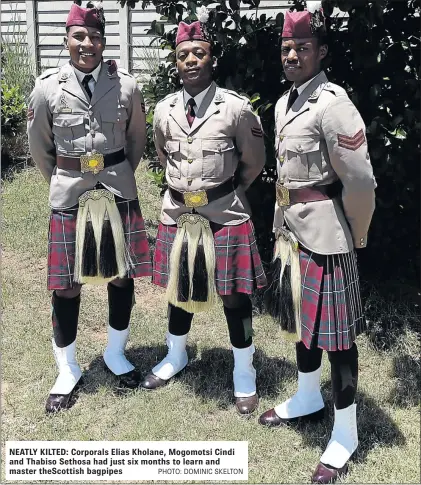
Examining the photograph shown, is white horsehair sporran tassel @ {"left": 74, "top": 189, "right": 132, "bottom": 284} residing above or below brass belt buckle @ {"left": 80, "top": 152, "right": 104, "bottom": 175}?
below

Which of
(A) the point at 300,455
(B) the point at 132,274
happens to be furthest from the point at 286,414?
(B) the point at 132,274

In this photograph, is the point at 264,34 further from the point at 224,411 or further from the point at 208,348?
the point at 224,411

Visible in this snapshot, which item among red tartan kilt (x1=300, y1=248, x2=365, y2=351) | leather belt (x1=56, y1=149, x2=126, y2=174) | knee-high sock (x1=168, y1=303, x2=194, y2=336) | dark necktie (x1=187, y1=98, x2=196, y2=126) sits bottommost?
knee-high sock (x1=168, y1=303, x2=194, y2=336)

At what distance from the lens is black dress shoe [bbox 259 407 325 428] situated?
118 inches

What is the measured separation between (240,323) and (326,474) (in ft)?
2.77

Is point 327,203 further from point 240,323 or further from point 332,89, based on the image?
point 240,323

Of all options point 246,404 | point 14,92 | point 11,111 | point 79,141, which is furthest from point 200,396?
point 14,92

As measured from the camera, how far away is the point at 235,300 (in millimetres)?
3068

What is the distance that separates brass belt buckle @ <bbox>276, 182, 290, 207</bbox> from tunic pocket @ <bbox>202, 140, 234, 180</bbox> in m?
0.34

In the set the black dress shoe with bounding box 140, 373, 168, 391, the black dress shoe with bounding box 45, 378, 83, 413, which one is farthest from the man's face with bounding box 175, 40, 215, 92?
the black dress shoe with bounding box 45, 378, 83, 413

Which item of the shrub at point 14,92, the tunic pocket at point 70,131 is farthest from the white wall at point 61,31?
the tunic pocket at point 70,131

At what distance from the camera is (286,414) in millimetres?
3006

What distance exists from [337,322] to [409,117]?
5.13 feet

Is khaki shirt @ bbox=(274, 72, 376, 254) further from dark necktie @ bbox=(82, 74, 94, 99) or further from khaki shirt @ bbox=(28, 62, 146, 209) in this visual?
dark necktie @ bbox=(82, 74, 94, 99)
